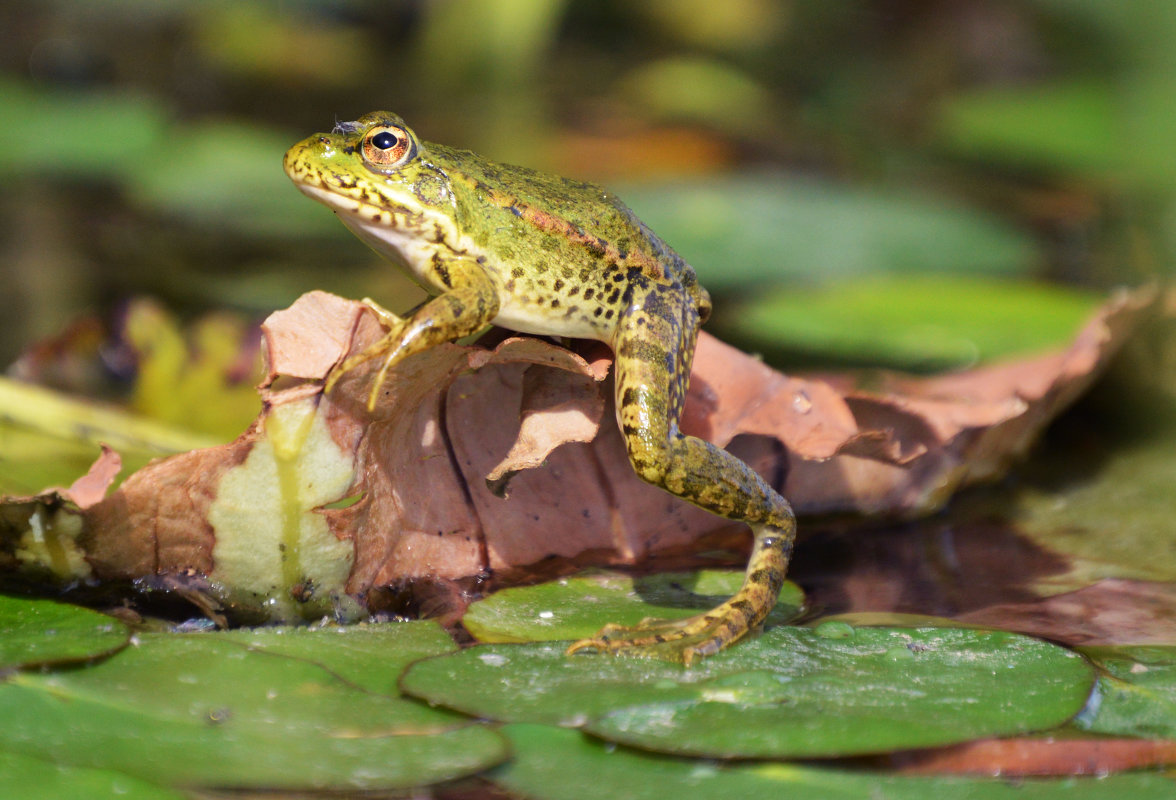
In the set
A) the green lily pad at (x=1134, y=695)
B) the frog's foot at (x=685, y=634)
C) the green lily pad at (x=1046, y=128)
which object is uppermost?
the green lily pad at (x=1046, y=128)

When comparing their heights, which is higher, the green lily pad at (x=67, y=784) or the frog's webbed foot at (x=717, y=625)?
the frog's webbed foot at (x=717, y=625)

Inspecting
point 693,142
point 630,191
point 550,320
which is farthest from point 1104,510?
point 693,142

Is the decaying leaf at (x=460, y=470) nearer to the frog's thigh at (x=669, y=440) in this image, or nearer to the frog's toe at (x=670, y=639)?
the frog's thigh at (x=669, y=440)

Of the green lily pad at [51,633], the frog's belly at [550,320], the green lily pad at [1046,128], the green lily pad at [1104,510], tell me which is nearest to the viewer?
the green lily pad at [51,633]

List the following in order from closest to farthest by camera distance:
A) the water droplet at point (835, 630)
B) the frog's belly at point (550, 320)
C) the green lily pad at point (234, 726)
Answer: the green lily pad at point (234, 726), the water droplet at point (835, 630), the frog's belly at point (550, 320)

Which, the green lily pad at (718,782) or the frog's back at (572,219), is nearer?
the green lily pad at (718,782)

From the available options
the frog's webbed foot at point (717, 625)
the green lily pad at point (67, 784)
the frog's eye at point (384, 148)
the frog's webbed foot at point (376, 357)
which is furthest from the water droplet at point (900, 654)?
the frog's eye at point (384, 148)

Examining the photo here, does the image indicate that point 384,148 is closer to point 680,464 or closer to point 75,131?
point 680,464

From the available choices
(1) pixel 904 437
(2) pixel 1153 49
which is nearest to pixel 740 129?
(2) pixel 1153 49
